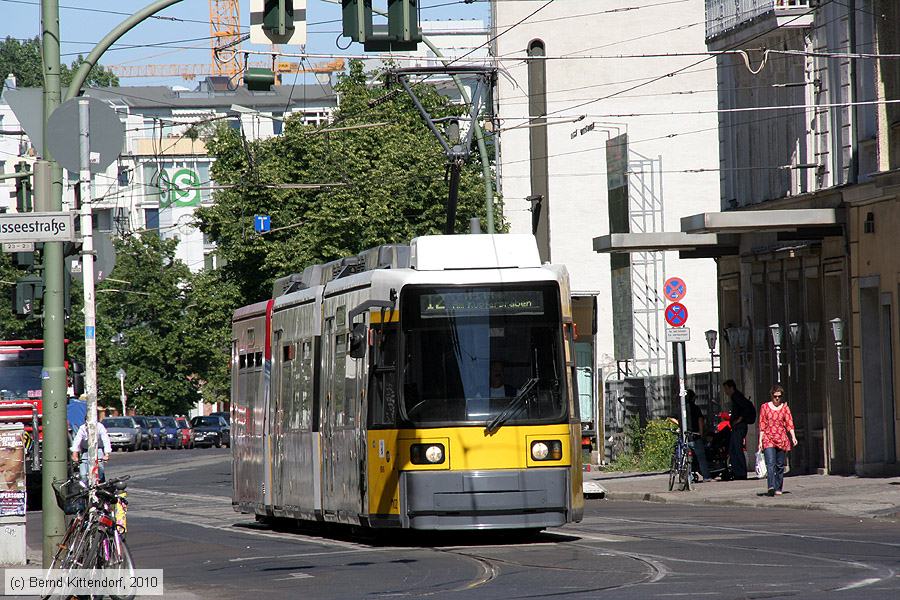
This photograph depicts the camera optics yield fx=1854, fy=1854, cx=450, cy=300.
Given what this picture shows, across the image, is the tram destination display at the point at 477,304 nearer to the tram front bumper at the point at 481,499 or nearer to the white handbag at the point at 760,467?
the tram front bumper at the point at 481,499

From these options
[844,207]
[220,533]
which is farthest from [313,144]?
[220,533]

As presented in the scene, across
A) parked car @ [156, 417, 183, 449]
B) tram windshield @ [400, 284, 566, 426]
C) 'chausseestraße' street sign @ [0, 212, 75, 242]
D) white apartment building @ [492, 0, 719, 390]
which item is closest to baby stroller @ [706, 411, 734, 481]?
tram windshield @ [400, 284, 566, 426]

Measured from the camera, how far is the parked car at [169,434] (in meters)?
77.6

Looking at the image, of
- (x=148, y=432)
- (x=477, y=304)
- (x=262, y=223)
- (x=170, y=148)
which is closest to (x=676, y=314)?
(x=477, y=304)

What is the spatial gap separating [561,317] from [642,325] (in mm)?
35772

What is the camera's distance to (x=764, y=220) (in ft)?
100

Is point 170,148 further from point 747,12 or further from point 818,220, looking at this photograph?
point 818,220

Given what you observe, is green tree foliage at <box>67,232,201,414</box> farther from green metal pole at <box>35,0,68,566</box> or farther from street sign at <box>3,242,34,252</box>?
green metal pole at <box>35,0,68,566</box>

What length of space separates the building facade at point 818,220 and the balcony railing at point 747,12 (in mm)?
39

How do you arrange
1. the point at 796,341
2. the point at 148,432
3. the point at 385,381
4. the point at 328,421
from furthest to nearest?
the point at 148,432
the point at 796,341
the point at 328,421
the point at 385,381

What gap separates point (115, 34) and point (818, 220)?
55.9 ft

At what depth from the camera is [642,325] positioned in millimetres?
54000

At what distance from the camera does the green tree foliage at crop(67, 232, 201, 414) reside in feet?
285

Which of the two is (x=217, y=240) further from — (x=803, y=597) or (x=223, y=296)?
(x=803, y=597)
